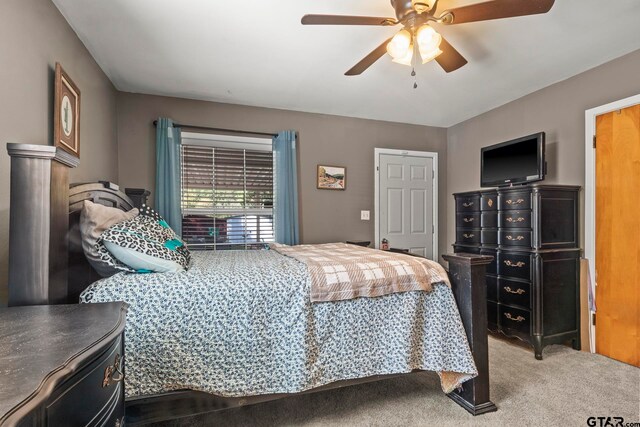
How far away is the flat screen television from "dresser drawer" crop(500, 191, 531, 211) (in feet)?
0.82

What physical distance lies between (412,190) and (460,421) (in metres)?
3.01

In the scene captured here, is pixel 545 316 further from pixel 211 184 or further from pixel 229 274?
pixel 211 184

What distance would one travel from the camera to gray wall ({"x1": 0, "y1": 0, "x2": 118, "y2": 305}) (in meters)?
1.47

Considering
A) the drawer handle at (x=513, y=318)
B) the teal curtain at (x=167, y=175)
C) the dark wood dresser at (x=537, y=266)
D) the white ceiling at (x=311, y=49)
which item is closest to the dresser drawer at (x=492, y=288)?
the dark wood dresser at (x=537, y=266)

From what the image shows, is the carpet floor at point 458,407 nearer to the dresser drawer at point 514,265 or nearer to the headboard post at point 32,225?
the dresser drawer at point 514,265

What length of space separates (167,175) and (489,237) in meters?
3.29

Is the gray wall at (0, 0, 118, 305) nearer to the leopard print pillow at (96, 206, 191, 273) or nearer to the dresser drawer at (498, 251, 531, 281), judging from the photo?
the leopard print pillow at (96, 206, 191, 273)

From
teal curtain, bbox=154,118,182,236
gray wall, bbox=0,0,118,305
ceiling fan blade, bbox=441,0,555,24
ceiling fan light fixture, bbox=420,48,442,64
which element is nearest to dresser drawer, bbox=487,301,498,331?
ceiling fan light fixture, bbox=420,48,442,64

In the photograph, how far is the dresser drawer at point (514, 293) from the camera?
107 inches

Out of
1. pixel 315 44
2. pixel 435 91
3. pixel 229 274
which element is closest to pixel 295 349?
pixel 229 274

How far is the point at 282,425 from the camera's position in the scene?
5.63 feet

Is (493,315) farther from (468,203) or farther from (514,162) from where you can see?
(514,162)

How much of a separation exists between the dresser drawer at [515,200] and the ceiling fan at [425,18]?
4.77 feet

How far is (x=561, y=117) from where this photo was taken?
9.84 feet
